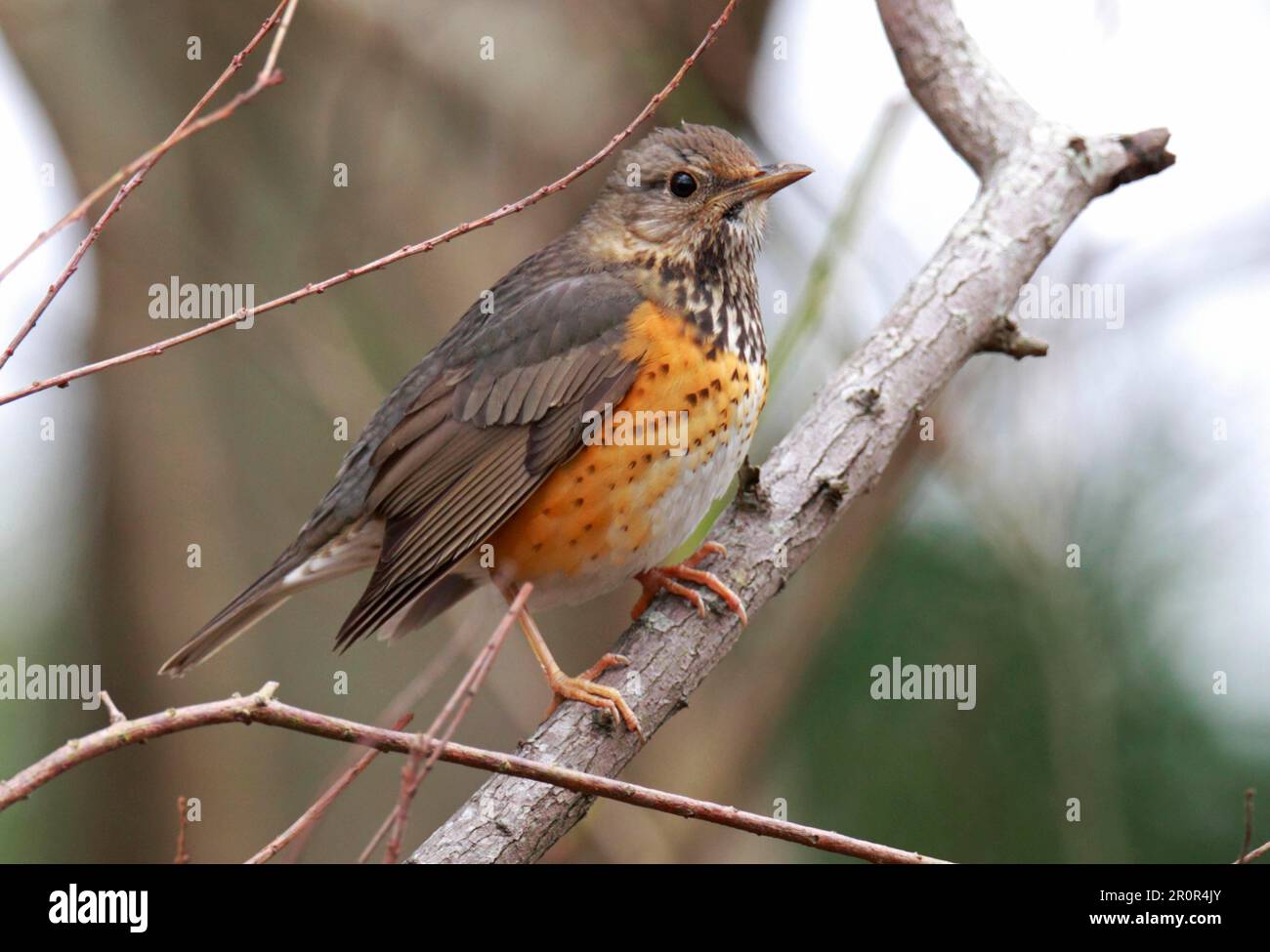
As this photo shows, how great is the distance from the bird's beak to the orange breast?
66 cm

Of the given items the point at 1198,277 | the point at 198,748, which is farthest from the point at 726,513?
the point at 198,748

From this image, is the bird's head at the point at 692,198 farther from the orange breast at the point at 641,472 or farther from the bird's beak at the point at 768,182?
the orange breast at the point at 641,472

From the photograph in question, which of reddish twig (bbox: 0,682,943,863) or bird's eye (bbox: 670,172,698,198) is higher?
bird's eye (bbox: 670,172,698,198)

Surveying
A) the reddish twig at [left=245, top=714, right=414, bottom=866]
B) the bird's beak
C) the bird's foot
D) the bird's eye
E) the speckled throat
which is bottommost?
the reddish twig at [left=245, top=714, right=414, bottom=866]

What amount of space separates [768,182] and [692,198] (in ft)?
1.06

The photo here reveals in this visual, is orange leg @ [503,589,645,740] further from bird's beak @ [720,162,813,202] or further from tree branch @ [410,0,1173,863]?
bird's beak @ [720,162,813,202]

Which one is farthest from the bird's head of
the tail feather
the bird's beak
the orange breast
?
the tail feather

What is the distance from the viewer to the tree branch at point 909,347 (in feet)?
14.0

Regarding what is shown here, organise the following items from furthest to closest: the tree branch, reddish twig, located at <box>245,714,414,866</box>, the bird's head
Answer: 1. the bird's head
2. the tree branch
3. reddish twig, located at <box>245,714,414,866</box>

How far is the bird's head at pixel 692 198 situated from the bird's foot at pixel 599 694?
168 centimetres

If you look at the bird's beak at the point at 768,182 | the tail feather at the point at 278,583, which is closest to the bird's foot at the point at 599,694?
the tail feather at the point at 278,583

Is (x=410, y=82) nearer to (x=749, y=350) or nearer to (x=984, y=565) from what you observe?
(x=749, y=350)

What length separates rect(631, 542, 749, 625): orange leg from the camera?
14.4ft
